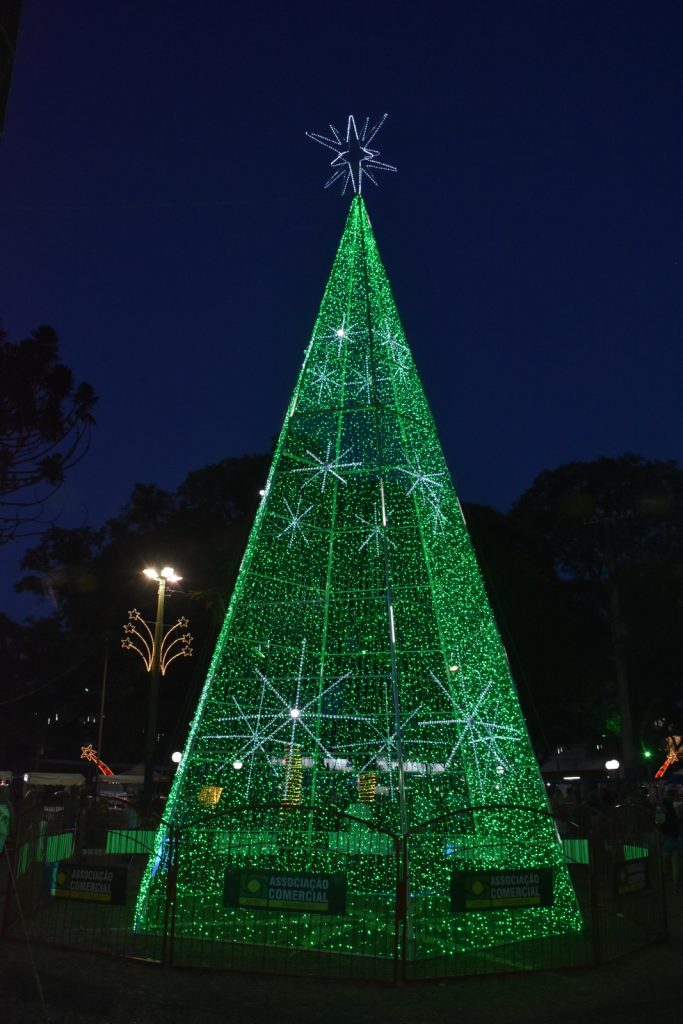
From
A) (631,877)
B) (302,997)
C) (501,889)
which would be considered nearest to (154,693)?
(631,877)

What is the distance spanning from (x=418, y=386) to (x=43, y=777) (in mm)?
27436

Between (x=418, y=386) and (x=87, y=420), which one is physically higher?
(x=87, y=420)

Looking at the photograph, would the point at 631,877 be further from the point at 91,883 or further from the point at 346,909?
the point at 91,883

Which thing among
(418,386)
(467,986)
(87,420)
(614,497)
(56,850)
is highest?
(614,497)

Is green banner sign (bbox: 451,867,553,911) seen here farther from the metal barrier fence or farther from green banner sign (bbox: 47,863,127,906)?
green banner sign (bbox: 47,863,127,906)

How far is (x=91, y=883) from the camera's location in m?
9.16

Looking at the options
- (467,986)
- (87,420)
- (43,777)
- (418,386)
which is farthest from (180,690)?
(467,986)

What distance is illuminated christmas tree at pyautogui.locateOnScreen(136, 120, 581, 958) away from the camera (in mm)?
9875

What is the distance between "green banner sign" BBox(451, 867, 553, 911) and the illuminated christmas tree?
0.19 feet

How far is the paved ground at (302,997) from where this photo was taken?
22.6 ft

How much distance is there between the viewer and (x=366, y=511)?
13.2 m

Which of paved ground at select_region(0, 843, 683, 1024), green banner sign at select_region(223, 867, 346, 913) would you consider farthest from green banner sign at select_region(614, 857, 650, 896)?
green banner sign at select_region(223, 867, 346, 913)

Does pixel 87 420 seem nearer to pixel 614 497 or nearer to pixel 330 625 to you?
pixel 330 625

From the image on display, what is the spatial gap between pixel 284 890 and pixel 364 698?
461 cm
